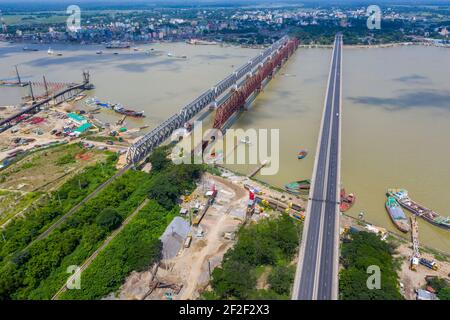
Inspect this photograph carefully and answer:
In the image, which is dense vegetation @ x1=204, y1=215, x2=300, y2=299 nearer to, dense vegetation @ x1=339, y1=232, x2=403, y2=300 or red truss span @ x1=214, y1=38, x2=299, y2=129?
dense vegetation @ x1=339, y1=232, x2=403, y2=300

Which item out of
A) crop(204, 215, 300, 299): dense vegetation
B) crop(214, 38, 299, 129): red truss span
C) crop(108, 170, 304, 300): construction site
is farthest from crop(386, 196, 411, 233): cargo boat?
crop(214, 38, 299, 129): red truss span

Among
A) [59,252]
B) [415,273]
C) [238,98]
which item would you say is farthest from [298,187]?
[238,98]

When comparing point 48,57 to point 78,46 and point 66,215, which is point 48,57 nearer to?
point 78,46

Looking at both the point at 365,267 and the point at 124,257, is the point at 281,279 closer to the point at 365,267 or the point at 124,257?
the point at 365,267

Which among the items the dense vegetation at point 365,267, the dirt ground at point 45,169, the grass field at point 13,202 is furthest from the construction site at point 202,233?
the dirt ground at point 45,169

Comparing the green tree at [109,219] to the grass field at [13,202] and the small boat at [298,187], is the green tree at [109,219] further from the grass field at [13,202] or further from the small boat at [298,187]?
the small boat at [298,187]

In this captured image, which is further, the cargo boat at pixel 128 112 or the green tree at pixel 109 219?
the cargo boat at pixel 128 112
